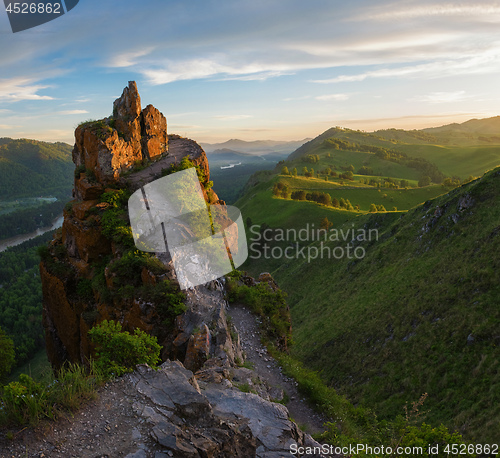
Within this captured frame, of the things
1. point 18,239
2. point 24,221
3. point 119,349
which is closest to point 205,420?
point 119,349

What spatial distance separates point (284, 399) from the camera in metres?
12.8

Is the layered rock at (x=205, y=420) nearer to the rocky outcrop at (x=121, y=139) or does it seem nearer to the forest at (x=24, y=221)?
the rocky outcrop at (x=121, y=139)

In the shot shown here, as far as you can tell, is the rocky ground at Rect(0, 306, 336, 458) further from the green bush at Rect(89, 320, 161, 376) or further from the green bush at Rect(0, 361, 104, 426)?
the green bush at Rect(89, 320, 161, 376)

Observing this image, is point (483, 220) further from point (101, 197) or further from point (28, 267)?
point (28, 267)

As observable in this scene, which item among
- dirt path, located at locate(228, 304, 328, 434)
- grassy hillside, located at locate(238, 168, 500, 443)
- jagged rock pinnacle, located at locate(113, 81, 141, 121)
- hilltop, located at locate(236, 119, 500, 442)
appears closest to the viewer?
dirt path, located at locate(228, 304, 328, 434)

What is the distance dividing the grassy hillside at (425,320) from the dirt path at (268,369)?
7.49 meters

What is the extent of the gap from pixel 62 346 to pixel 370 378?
2214cm

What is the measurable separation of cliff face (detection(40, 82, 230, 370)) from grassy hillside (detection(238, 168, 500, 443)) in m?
13.2

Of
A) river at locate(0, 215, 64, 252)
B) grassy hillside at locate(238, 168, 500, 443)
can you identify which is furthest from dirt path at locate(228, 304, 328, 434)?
river at locate(0, 215, 64, 252)

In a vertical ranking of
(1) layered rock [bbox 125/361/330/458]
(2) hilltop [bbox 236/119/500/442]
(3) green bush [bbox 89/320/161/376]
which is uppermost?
(3) green bush [bbox 89/320/161/376]

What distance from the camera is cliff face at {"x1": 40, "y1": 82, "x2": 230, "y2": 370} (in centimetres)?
1535

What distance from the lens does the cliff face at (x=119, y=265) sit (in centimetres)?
1535

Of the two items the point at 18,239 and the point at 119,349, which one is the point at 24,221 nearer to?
the point at 18,239

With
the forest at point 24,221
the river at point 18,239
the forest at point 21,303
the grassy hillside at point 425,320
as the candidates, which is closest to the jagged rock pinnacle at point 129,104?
the grassy hillside at point 425,320
